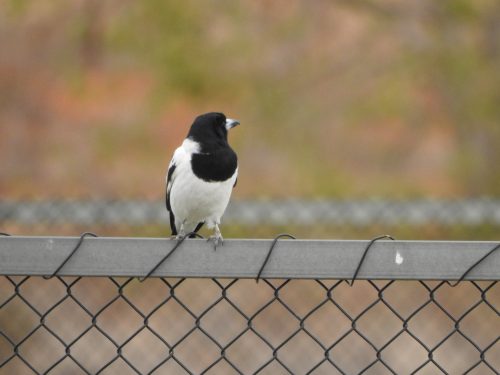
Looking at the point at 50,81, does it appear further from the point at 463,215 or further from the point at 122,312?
the point at 463,215

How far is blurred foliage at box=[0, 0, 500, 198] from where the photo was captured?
366 inches

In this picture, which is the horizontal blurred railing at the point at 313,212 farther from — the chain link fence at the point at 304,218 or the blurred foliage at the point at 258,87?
the blurred foliage at the point at 258,87

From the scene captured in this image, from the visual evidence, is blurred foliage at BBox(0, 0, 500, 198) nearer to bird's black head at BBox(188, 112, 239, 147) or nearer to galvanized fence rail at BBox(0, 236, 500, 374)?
galvanized fence rail at BBox(0, 236, 500, 374)

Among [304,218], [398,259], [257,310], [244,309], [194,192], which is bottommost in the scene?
[244,309]

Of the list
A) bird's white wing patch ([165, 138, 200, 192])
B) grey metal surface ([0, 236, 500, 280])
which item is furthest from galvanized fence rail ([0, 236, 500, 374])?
bird's white wing patch ([165, 138, 200, 192])

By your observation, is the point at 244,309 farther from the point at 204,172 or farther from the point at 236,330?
the point at 204,172

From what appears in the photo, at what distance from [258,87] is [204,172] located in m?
5.34

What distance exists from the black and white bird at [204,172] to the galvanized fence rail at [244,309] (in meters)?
0.65

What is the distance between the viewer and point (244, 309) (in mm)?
7480

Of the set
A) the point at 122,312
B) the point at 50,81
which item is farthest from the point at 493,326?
the point at 50,81

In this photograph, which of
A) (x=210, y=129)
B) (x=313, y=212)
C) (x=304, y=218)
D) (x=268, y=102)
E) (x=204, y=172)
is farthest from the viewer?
(x=268, y=102)

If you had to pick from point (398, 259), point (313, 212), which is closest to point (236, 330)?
point (313, 212)

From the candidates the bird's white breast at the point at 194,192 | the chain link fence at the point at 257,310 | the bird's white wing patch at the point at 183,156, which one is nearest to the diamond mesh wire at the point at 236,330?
the chain link fence at the point at 257,310

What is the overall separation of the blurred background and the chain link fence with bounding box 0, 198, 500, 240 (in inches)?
1.1
